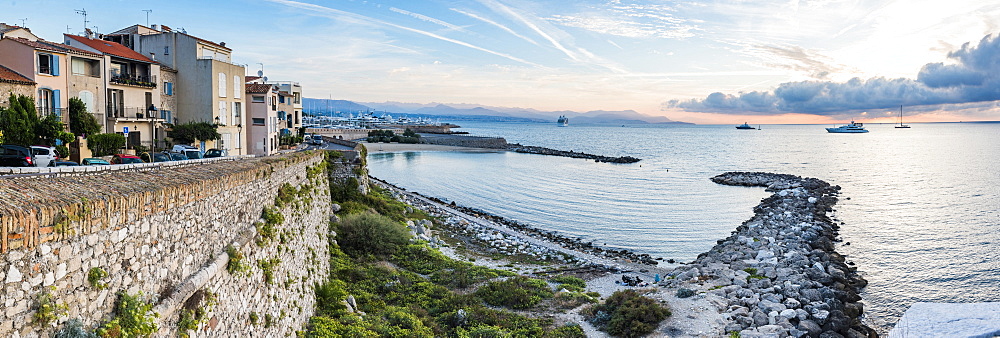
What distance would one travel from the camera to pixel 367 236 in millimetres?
21797

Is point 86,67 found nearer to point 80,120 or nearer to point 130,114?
point 80,120

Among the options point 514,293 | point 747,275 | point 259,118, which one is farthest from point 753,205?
point 259,118

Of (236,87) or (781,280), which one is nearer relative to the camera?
(781,280)

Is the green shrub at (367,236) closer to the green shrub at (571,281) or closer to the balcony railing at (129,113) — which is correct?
the green shrub at (571,281)

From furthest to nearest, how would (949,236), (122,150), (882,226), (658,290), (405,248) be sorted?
(882,226), (949,236), (122,150), (405,248), (658,290)

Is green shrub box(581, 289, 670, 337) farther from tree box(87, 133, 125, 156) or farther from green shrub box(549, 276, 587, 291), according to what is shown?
tree box(87, 133, 125, 156)

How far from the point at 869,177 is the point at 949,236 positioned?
1518 inches

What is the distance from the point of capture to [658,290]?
19.8 meters

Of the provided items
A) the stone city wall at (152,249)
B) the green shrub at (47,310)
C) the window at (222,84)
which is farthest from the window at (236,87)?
the green shrub at (47,310)

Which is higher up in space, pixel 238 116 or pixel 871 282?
pixel 238 116

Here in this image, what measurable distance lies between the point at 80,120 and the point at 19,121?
14.7ft

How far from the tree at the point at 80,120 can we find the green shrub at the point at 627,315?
24.6 m

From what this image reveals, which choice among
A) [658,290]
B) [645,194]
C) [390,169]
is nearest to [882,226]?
[645,194]

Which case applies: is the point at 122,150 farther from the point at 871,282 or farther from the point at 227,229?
the point at 871,282
